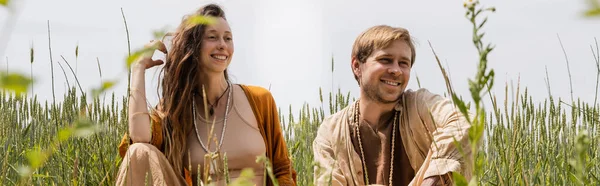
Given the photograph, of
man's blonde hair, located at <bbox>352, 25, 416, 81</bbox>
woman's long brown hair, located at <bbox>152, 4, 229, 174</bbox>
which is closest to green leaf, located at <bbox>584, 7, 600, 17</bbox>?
man's blonde hair, located at <bbox>352, 25, 416, 81</bbox>

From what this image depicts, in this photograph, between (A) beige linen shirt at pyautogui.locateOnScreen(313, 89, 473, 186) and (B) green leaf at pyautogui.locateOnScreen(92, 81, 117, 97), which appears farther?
(A) beige linen shirt at pyautogui.locateOnScreen(313, 89, 473, 186)

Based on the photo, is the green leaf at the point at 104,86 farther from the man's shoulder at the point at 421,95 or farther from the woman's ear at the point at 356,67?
the woman's ear at the point at 356,67

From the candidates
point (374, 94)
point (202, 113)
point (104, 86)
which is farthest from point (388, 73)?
point (104, 86)

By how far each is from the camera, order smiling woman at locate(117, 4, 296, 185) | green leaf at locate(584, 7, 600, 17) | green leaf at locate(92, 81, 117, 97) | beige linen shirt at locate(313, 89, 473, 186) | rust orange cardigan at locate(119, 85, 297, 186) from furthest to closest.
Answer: rust orange cardigan at locate(119, 85, 297, 186) → smiling woman at locate(117, 4, 296, 185) → beige linen shirt at locate(313, 89, 473, 186) → green leaf at locate(92, 81, 117, 97) → green leaf at locate(584, 7, 600, 17)

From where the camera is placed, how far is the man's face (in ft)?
8.46

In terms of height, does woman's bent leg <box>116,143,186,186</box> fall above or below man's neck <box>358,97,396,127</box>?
below

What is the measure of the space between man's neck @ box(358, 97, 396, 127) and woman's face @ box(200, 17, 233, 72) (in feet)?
1.66

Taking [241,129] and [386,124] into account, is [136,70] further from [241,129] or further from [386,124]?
[386,124]

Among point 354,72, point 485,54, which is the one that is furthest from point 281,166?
point 485,54

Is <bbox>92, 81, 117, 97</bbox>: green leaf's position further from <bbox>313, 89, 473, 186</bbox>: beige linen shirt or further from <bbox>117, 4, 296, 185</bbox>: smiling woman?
<bbox>117, 4, 296, 185</bbox>: smiling woman

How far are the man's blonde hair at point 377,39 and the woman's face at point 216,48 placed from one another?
0.45 metres

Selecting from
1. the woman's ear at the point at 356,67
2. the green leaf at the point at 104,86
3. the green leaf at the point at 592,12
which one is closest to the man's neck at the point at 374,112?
the woman's ear at the point at 356,67

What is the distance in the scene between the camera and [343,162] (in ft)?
8.52

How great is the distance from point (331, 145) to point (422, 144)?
319 millimetres
